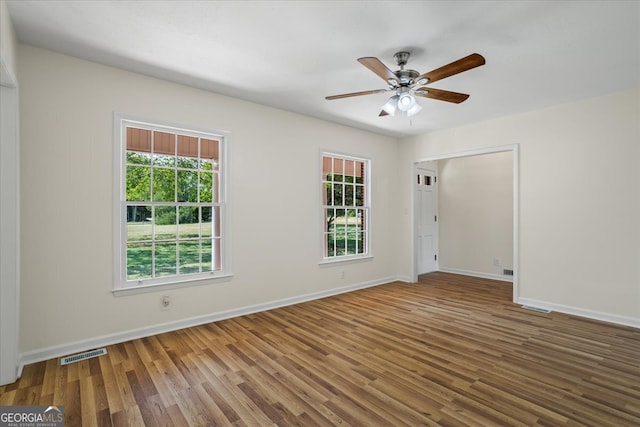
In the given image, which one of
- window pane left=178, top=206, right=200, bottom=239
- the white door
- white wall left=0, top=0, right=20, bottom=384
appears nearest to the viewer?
white wall left=0, top=0, right=20, bottom=384


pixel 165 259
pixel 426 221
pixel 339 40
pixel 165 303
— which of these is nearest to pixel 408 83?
pixel 339 40

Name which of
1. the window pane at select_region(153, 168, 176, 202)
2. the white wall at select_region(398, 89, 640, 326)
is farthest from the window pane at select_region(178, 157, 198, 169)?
the white wall at select_region(398, 89, 640, 326)

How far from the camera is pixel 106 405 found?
82.8 inches

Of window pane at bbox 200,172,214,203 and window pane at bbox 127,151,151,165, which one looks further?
window pane at bbox 200,172,214,203

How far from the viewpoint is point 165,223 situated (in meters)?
3.48

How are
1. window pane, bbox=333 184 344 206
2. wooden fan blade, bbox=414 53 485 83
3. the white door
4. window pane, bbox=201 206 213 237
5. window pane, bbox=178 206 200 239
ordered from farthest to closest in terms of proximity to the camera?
the white door → window pane, bbox=333 184 344 206 → window pane, bbox=201 206 213 237 → window pane, bbox=178 206 200 239 → wooden fan blade, bbox=414 53 485 83

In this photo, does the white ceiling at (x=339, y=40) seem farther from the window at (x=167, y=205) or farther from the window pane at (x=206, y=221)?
the window pane at (x=206, y=221)

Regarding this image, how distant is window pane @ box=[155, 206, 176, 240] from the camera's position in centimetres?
343

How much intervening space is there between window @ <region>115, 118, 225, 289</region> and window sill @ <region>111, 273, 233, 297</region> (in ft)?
0.13

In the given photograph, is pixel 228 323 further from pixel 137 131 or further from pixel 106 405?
pixel 137 131

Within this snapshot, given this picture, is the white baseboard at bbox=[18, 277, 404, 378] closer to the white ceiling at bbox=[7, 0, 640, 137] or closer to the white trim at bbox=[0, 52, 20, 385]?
the white trim at bbox=[0, 52, 20, 385]

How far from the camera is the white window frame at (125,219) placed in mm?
3121

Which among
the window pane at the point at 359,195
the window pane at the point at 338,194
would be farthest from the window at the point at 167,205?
the window pane at the point at 359,195

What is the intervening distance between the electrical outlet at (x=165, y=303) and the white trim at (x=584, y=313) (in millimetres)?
4615
